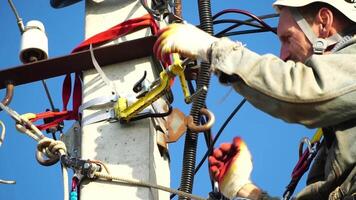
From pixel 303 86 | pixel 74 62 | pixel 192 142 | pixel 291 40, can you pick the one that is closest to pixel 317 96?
pixel 303 86

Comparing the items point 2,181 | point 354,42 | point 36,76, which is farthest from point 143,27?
point 354,42

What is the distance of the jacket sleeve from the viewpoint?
4.11m

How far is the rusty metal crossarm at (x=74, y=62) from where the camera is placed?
5383mm

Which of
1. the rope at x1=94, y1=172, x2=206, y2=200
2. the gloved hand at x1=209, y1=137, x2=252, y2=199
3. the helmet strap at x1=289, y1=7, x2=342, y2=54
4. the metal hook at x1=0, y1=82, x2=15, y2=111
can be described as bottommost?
the rope at x1=94, y1=172, x2=206, y2=200

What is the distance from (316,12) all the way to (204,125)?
81 cm

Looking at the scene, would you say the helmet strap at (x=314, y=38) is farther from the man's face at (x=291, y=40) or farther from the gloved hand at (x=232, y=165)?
the gloved hand at (x=232, y=165)

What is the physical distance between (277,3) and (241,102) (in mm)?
1341

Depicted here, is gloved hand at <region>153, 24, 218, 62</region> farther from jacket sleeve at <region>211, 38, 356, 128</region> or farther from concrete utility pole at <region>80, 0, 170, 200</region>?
concrete utility pole at <region>80, 0, 170, 200</region>

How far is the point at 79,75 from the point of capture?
5.62 metres

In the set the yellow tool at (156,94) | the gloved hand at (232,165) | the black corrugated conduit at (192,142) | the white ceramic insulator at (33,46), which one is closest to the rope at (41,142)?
the yellow tool at (156,94)

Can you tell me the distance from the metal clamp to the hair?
0.71 meters

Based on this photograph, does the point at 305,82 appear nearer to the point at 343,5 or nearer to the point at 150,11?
the point at 343,5

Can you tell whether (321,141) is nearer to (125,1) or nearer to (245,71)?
(245,71)

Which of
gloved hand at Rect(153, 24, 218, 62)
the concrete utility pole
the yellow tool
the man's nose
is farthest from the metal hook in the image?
the man's nose
